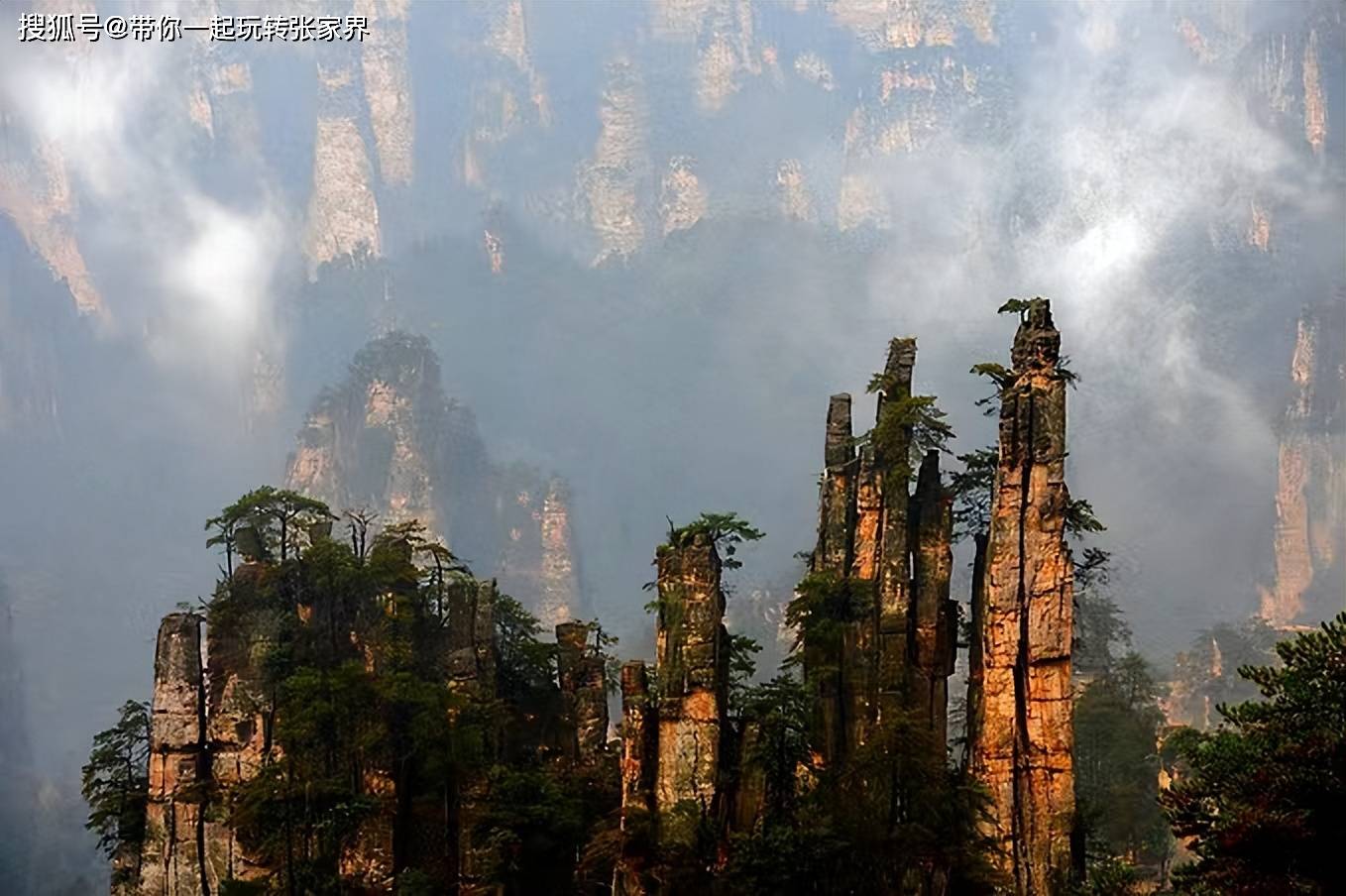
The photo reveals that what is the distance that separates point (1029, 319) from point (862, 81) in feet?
336

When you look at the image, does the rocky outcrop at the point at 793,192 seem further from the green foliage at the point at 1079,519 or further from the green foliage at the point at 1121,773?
the green foliage at the point at 1079,519

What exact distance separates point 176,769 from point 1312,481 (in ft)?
266

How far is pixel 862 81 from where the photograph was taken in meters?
121

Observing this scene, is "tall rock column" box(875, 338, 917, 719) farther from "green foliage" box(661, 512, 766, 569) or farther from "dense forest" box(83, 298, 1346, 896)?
"green foliage" box(661, 512, 766, 569)

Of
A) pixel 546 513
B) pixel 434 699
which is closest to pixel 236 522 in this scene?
pixel 434 699

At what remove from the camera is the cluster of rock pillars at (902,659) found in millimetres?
24531

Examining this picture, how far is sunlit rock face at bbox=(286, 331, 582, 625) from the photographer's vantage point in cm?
9750

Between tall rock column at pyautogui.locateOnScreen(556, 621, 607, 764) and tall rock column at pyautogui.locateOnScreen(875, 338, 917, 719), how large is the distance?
10.2 m

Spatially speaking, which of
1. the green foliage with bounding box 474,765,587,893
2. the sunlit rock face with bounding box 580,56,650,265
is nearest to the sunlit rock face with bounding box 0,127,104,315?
the sunlit rock face with bounding box 580,56,650,265

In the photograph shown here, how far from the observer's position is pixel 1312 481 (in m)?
84.2

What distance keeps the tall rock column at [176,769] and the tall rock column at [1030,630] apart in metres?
20.7

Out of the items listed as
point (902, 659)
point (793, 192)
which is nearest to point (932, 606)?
point (902, 659)

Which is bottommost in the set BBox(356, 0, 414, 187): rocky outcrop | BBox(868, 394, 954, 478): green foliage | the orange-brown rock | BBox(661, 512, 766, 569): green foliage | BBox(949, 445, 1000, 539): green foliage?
BBox(661, 512, 766, 569): green foliage

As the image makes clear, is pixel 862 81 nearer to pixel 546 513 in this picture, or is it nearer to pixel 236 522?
pixel 546 513
